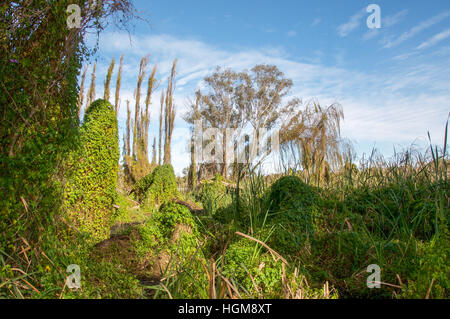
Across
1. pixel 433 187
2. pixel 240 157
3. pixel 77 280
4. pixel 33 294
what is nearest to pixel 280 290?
pixel 77 280

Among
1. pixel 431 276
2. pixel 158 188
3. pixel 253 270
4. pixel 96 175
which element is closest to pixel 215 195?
pixel 96 175

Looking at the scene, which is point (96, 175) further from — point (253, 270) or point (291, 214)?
point (253, 270)

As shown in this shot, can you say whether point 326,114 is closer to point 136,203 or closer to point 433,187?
point 433,187

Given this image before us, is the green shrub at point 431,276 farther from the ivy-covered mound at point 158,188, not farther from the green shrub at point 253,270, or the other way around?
the ivy-covered mound at point 158,188

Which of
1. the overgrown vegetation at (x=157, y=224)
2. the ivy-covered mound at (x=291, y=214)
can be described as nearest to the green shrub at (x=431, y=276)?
the overgrown vegetation at (x=157, y=224)

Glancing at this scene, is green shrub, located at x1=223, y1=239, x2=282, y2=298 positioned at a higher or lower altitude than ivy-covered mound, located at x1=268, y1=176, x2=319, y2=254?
lower

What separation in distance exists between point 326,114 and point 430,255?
468cm

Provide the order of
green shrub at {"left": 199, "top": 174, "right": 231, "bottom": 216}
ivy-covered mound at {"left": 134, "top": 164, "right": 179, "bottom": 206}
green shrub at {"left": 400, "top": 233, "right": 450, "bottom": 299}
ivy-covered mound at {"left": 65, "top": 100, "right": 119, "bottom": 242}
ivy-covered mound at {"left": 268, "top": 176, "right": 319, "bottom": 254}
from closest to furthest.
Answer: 1. green shrub at {"left": 400, "top": 233, "right": 450, "bottom": 299}
2. ivy-covered mound at {"left": 268, "top": 176, "right": 319, "bottom": 254}
3. ivy-covered mound at {"left": 65, "top": 100, "right": 119, "bottom": 242}
4. green shrub at {"left": 199, "top": 174, "right": 231, "bottom": 216}
5. ivy-covered mound at {"left": 134, "top": 164, "right": 179, "bottom": 206}

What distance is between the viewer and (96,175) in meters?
5.64

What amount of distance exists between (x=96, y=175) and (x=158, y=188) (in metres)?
6.11

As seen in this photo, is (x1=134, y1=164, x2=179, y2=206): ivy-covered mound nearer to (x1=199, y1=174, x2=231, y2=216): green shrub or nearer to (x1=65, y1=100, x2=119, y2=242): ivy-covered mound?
(x1=199, y1=174, x2=231, y2=216): green shrub

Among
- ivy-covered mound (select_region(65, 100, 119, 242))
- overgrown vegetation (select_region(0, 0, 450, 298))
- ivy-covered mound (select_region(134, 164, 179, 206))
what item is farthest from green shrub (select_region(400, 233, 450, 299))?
ivy-covered mound (select_region(134, 164, 179, 206))

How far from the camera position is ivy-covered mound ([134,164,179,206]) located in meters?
11.5

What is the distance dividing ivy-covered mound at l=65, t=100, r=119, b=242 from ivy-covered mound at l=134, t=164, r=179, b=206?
5.52 m
